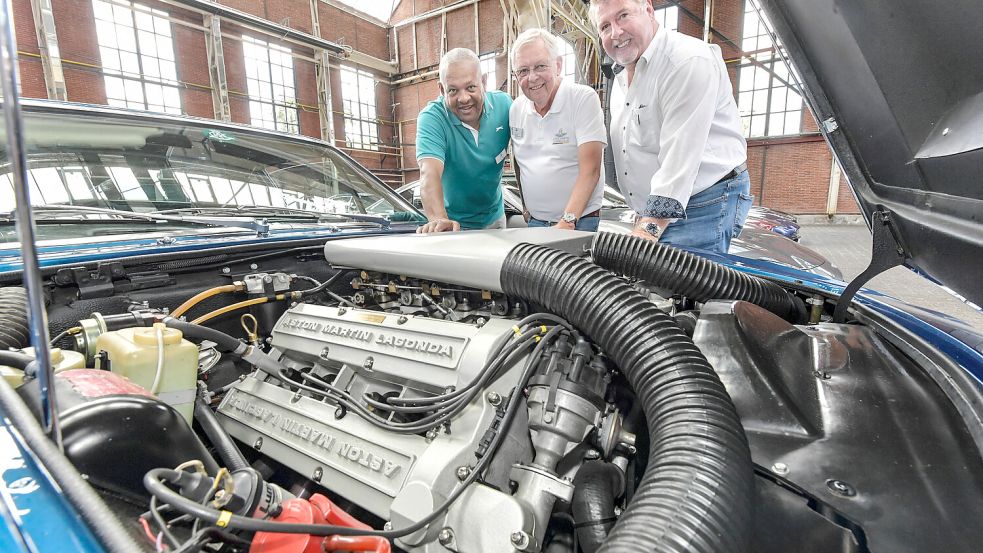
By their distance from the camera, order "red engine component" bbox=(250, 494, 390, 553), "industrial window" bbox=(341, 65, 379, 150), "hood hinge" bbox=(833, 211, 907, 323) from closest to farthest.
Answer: "red engine component" bbox=(250, 494, 390, 553) → "hood hinge" bbox=(833, 211, 907, 323) → "industrial window" bbox=(341, 65, 379, 150)

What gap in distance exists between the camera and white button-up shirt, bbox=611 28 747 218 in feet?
5.45

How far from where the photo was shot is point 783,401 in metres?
0.93

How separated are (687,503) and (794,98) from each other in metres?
13.6

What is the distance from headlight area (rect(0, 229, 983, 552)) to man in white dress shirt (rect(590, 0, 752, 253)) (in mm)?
480

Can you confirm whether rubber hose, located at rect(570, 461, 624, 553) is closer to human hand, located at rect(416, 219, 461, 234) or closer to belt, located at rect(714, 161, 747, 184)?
human hand, located at rect(416, 219, 461, 234)

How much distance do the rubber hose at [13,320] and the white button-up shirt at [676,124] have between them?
183 centimetres

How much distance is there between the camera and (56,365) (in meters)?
0.95

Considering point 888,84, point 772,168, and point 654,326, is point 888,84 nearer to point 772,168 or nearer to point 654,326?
point 654,326

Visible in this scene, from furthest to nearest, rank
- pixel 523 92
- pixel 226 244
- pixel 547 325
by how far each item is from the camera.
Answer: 1. pixel 523 92
2. pixel 226 244
3. pixel 547 325

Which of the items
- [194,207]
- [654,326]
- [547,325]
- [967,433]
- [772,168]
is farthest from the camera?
[772,168]

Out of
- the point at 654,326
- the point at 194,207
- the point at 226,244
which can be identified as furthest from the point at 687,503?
the point at 194,207

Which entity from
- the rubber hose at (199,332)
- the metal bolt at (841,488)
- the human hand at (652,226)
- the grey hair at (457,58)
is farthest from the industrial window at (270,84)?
the metal bolt at (841,488)

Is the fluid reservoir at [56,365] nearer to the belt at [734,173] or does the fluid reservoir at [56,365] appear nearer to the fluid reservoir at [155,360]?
Answer: the fluid reservoir at [155,360]

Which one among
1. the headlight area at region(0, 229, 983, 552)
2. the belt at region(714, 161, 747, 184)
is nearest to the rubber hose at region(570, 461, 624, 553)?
the headlight area at region(0, 229, 983, 552)
